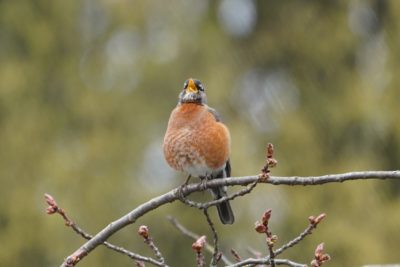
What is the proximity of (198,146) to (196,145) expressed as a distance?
0.04ft

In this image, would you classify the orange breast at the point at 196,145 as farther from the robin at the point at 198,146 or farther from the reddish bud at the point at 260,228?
the reddish bud at the point at 260,228

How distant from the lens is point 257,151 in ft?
33.8

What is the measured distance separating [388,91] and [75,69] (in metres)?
3.67

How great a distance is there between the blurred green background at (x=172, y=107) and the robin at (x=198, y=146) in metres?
4.79

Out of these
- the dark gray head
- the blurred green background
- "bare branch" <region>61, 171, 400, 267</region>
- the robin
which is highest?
the blurred green background

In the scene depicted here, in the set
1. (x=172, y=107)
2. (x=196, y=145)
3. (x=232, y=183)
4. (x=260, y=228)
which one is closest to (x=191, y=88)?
(x=196, y=145)

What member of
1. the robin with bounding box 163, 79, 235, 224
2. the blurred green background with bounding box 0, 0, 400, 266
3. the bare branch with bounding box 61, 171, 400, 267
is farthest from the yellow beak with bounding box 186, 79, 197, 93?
the blurred green background with bounding box 0, 0, 400, 266

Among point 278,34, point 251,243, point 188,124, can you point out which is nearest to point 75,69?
point 278,34

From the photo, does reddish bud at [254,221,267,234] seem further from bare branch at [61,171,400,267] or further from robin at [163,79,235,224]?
robin at [163,79,235,224]

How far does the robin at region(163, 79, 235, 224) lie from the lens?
436cm

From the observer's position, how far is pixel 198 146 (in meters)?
4.38

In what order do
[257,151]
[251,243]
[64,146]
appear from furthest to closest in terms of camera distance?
[64,146] → [257,151] → [251,243]

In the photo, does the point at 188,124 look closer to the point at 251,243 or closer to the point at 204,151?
the point at 204,151

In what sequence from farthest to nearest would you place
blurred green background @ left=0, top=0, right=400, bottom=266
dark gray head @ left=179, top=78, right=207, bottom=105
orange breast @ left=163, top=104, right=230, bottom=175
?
1. blurred green background @ left=0, top=0, right=400, bottom=266
2. dark gray head @ left=179, top=78, right=207, bottom=105
3. orange breast @ left=163, top=104, right=230, bottom=175
